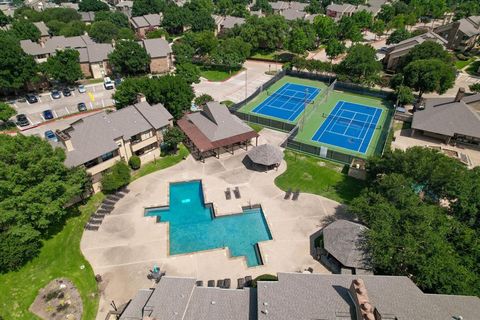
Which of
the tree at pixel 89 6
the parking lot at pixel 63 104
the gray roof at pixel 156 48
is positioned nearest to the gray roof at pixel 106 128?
the parking lot at pixel 63 104

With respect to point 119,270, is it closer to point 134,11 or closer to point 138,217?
point 138,217

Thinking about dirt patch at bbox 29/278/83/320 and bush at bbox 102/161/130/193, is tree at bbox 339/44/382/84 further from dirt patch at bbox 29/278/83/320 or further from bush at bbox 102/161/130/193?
dirt patch at bbox 29/278/83/320

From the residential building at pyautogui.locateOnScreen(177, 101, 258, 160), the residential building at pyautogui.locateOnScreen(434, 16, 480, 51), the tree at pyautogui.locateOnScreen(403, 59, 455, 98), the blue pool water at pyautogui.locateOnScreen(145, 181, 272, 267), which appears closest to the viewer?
the blue pool water at pyautogui.locateOnScreen(145, 181, 272, 267)

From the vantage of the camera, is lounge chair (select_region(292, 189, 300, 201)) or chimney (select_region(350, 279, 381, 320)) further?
lounge chair (select_region(292, 189, 300, 201))

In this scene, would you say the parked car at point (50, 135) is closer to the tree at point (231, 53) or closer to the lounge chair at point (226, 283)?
the lounge chair at point (226, 283)

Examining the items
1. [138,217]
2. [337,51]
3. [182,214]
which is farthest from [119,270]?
[337,51]

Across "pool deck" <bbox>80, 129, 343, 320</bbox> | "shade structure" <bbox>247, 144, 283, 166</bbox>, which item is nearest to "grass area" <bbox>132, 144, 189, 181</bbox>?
→ "pool deck" <bbox>80, 129, 343, 320</bbox>
